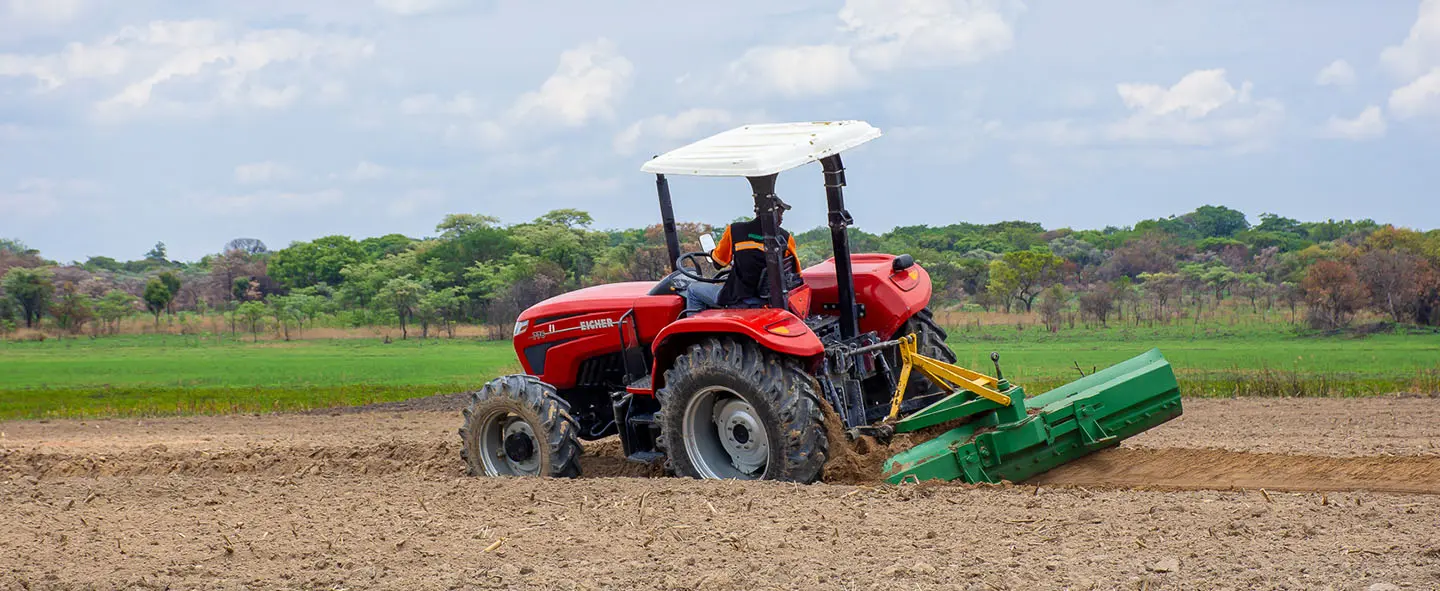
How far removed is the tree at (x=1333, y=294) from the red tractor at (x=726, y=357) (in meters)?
22.9

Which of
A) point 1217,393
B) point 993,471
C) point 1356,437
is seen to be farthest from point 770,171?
point 1217,393

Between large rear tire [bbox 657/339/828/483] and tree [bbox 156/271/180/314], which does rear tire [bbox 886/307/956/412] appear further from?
tree [bbox 156/271/180/314]

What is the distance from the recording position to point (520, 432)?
865 cm

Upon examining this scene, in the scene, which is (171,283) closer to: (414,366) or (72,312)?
(72,312)

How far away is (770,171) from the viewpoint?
6949mm

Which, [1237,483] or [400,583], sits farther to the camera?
[1237,483]

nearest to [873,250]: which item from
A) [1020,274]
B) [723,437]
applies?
[1020,274]

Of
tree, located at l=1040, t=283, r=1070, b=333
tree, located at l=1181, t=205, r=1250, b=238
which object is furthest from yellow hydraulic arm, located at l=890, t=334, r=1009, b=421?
tree, located at l=1181, t=205, r=1250, b=238

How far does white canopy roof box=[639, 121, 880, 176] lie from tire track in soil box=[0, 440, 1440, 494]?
5.57ft

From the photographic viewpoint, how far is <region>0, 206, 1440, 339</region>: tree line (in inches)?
1150

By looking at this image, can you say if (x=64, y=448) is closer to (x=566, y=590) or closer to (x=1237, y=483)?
(x=566, y=590)

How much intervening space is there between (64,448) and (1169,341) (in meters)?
23.6

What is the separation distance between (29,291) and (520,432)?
124 feet

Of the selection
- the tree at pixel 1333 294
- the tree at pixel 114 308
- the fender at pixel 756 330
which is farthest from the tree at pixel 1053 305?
the tree at pixel 114 308
